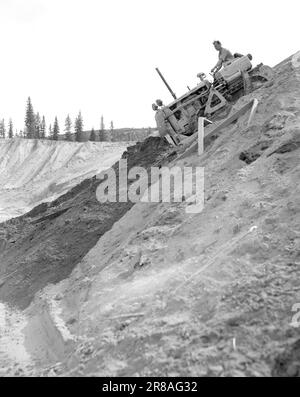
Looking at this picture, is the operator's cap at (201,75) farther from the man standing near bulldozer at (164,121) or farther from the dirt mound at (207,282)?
the dirt mound at (207,282)

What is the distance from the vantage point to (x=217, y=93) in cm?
1326

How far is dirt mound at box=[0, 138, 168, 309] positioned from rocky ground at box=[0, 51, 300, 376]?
0.05 meters

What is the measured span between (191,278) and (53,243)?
19.0 feet

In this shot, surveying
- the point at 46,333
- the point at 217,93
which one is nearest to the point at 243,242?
the point at 46,333

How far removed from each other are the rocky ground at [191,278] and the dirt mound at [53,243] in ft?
0.15

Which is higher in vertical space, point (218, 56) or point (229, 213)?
point (218, 56)

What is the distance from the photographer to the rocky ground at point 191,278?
507cm

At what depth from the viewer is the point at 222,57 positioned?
534 inches

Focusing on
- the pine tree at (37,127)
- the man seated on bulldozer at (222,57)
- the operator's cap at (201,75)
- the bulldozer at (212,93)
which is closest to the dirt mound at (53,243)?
the bulldozer at (212,93)

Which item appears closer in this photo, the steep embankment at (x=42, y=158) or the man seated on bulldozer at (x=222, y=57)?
the man seated on bulldozer at (x=222, y=57)

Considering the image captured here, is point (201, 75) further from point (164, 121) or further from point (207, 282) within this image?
point (207, 282)

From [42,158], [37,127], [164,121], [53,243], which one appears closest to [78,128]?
[37,127]
